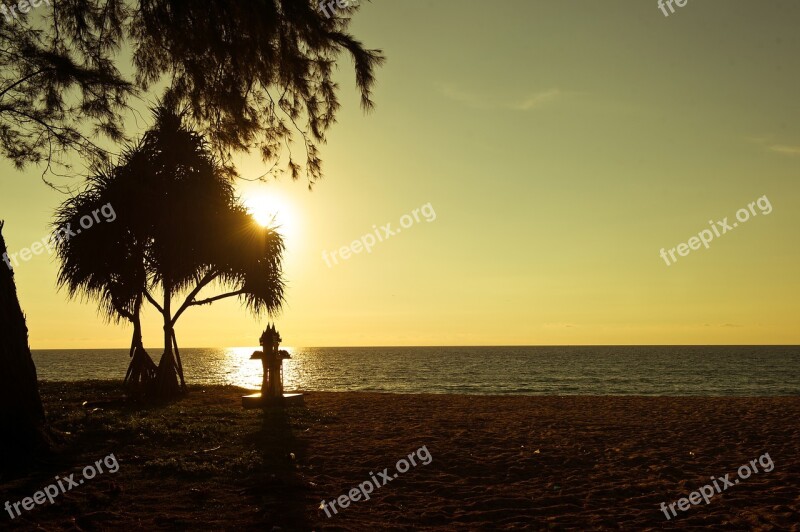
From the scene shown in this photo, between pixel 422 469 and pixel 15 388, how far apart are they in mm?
6230

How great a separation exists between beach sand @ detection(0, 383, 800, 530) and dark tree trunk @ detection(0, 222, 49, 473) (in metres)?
0.65

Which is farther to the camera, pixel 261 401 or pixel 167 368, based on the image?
pixel 167 368

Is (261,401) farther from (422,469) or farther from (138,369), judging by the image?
(422,469)

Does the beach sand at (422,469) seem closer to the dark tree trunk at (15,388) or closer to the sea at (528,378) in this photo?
the dark tree trunk at (15,388)

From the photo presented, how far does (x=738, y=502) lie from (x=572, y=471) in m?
2.32

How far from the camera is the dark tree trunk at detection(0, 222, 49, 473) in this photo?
862cm

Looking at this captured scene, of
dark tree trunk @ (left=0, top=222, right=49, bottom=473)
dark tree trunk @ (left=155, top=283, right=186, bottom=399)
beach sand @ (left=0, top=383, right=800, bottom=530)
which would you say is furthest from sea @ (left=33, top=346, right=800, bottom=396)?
dark tree trunk @ (left=0, top=222, right=49, bottom=473)

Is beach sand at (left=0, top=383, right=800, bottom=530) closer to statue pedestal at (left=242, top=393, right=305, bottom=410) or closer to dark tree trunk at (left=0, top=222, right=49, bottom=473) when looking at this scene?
statue pedestal at (left=242, top=393, right=305, bottom=410)

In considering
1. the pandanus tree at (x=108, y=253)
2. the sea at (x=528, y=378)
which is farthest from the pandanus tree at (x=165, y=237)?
the sea at (x=528, y=378)

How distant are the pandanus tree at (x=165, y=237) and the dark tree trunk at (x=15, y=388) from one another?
29.4 feet

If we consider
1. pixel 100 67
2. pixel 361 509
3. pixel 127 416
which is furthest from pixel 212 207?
pixel 361 509

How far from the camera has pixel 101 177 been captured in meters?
17.3

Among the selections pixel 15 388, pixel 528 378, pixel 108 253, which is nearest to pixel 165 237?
pixel 108 253

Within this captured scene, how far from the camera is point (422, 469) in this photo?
9195 mm
